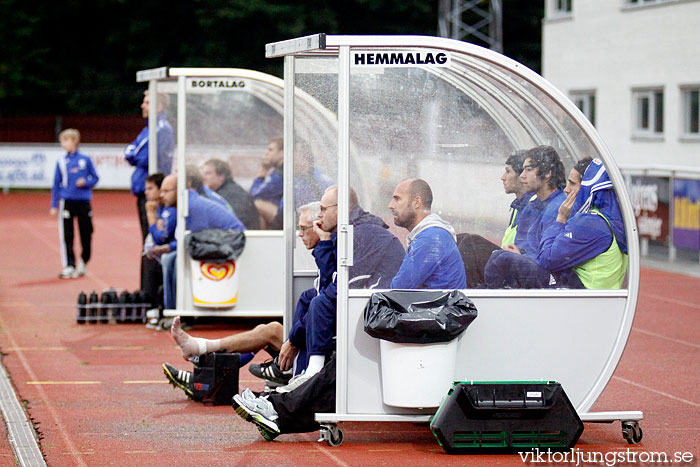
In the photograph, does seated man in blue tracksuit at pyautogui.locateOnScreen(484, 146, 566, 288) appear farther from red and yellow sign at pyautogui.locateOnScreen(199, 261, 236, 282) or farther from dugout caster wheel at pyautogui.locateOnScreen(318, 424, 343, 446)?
red and yellow sign at pyautogui.locateOnScreen(199, 261, 236, 282)

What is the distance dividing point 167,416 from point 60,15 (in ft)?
149

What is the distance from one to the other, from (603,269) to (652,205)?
12.9 m

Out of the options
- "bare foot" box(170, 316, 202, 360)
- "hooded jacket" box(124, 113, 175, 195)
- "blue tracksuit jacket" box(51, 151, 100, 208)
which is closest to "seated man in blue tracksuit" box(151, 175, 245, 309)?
"hooded jacket" box(124, 113, 175, 195)

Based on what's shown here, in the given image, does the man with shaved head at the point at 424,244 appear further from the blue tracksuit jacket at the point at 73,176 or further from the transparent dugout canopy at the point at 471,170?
the blue tracksuit jacket at the point at 73,176

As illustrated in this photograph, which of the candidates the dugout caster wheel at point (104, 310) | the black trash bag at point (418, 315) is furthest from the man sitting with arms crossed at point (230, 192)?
the black trash bag at point (418, 315)

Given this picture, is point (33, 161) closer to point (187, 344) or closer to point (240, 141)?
point (240, 141)

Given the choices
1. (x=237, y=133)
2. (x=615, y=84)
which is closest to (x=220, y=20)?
(x=615, y=84)

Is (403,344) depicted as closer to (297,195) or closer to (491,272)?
(491,272)

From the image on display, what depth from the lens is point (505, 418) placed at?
22.6 feet

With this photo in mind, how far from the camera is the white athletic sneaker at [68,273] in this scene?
57.3 ft

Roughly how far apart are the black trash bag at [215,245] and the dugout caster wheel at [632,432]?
595 cm

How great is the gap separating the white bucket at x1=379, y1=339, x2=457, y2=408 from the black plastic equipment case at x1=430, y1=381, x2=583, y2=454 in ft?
0.38

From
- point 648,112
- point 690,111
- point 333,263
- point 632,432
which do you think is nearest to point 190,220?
point 333,263

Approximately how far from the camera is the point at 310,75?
807 centimetres
